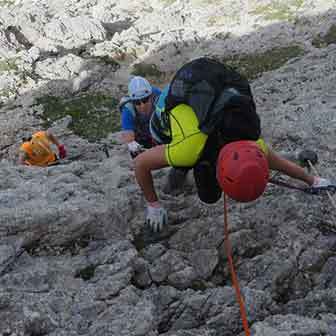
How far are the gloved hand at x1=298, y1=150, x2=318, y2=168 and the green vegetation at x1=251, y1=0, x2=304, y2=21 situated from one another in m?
18.1

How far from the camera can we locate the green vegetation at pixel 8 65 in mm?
22234

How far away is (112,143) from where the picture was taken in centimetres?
1470

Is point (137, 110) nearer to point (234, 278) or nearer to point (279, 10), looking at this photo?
point (234, 278)

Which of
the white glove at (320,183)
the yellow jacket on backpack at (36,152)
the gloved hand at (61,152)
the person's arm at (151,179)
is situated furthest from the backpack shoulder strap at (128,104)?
the gloved hand at (61,152)

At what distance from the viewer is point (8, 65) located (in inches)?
888

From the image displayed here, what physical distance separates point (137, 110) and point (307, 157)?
3.40 m

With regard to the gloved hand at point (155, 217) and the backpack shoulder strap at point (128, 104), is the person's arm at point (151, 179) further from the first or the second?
the backpack shoulder strap at point (128, 104)

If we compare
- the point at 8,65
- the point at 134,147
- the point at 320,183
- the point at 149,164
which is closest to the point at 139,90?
the point at 134,147

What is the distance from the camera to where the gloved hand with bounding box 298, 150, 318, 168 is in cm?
757

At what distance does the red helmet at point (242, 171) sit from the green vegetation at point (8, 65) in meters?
20.2

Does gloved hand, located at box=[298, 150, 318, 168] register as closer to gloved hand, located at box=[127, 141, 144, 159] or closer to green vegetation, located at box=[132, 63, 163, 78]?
gloved hand, located at box=[127, 141, 144, 159]

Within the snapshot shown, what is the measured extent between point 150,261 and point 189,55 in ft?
61.7

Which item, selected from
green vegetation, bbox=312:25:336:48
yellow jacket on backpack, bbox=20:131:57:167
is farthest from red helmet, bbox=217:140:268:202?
green vegetation, bbox=312:25:336:48

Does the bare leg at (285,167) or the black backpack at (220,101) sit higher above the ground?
the black backpack at (220,101)
